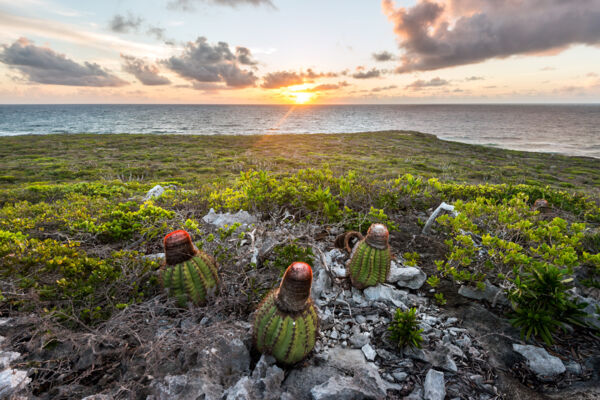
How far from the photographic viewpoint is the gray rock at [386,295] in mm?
3508

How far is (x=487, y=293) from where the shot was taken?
3.55 metres

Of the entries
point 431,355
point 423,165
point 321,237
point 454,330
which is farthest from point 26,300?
point 423,165

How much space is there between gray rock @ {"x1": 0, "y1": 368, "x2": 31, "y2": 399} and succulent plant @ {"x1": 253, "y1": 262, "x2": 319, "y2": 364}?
5.79 feet

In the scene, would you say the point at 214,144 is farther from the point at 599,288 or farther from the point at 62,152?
the point at 599,288


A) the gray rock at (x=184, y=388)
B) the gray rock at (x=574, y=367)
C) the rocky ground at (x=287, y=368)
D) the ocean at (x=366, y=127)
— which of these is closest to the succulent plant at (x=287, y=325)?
the rocky ground at (x=287, y=368)

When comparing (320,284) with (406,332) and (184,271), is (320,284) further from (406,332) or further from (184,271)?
(184,271)

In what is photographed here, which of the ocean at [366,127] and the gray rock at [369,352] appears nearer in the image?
the gray rock at [369,352]

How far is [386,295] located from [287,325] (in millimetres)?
1615

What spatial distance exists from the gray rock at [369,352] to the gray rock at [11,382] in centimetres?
280

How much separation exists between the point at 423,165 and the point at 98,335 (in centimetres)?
2174

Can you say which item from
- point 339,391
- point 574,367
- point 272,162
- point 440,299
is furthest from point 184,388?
point 272,162

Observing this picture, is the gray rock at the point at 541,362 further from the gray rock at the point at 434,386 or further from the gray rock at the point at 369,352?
the gray rock at the point at 369,352

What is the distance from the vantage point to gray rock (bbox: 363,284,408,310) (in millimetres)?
3508

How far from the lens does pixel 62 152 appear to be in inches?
982
